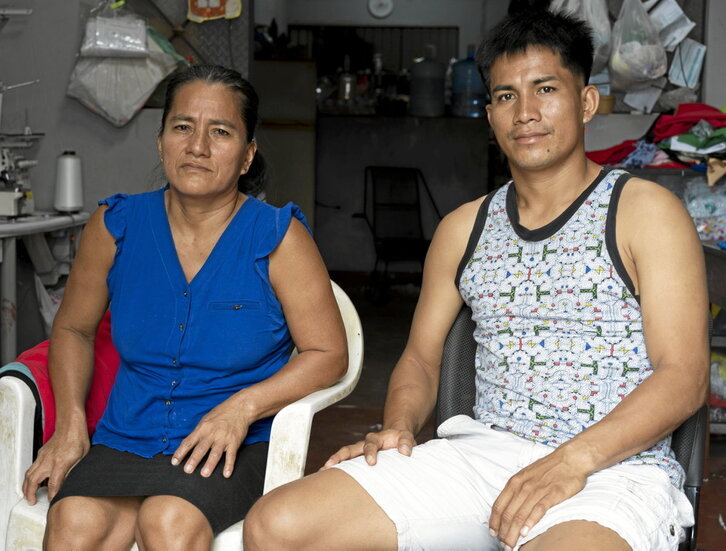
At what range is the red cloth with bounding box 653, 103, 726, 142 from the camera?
3615 mm

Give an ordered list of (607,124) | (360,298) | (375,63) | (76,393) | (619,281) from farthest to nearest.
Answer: (375,63)
(360,298)
(607,124)
(76,393)
(619,281)

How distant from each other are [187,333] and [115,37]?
2762 millimetres

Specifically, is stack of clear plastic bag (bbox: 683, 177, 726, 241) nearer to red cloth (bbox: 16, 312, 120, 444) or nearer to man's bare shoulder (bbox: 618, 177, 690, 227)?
man's bare shoulder (bbox: 618, 177, 690, 227)

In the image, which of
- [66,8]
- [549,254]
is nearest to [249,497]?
[549,254]

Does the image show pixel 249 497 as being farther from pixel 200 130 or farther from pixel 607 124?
pixel 607 124

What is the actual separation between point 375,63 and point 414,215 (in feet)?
6.21

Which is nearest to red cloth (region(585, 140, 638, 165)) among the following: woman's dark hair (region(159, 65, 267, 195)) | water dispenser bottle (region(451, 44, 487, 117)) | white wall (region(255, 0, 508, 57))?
woman's dark hair (region(159, 65, 267, 195))

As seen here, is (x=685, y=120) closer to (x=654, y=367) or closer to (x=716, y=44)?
(x=716, y=44)

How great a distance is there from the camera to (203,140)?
1.89m

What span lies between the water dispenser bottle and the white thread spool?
14.2 feet

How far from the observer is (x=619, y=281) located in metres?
1.66

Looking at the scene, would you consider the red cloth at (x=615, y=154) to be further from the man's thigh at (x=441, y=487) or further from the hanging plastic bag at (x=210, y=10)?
the man's thigh at (x=441, y=487)

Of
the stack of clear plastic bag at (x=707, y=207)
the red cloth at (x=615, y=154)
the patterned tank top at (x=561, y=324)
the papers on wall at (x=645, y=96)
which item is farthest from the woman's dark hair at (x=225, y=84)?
the papers on wall at (x=645, y=96)

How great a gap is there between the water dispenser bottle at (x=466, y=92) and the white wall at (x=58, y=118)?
3.97 metres
